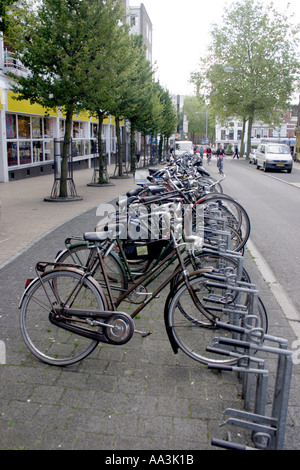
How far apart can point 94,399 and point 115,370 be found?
0.42 metres

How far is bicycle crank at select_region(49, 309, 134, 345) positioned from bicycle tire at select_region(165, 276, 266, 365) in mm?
341

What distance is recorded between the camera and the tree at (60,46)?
11.7 metres

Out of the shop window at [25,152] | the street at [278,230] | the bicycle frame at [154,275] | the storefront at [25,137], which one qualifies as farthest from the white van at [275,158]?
the bicycle frame at [154,275]

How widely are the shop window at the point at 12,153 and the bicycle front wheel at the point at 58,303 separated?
16.4 m

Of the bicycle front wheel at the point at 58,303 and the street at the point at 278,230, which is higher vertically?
the bicycle front wheel at the point at 58,303

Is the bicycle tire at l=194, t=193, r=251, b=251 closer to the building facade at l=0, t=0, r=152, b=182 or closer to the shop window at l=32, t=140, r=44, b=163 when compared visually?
the building facade at l=0, t=0, r=152, b=182

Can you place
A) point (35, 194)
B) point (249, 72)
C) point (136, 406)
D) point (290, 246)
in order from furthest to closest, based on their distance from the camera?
point (249, 72) < point (35, 194) < point (290, 246) < point (136, 406)

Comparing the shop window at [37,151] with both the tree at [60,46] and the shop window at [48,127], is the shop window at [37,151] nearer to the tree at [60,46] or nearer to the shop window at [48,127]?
the shop window at [48,127]

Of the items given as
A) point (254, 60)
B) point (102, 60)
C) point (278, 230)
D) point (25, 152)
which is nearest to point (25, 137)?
point (25, 152)

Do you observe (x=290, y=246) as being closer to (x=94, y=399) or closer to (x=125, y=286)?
(x=125, y=286)

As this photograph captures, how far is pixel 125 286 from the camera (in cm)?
414

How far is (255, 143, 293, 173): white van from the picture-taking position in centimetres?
3003

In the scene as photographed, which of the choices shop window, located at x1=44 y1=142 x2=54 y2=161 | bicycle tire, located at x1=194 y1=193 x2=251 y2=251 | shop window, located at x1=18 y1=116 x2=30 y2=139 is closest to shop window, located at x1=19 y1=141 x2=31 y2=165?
shop window, located at x1=18 y1=116 x2=30 y2=139
